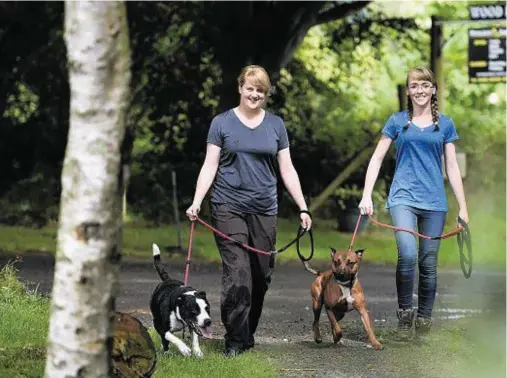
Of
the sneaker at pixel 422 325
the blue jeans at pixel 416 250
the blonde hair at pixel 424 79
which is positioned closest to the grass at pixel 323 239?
the sneaker at pixel 422 325

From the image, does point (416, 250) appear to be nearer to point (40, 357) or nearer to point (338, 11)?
point (40, 357)

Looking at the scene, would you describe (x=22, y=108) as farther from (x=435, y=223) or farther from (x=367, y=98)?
(x=435, y=223)

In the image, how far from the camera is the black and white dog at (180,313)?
774cm

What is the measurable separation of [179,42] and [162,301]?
18.2 meters

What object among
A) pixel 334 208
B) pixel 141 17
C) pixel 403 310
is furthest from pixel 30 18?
pixel 403 310

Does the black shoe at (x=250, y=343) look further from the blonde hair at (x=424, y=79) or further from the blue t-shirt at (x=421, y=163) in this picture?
the blonde hair at (x=424, y=79)

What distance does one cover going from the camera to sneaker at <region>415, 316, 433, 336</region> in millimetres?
9312

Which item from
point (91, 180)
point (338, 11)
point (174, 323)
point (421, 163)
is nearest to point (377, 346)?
point (421, 163)

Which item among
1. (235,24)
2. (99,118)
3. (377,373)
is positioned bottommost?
(377,373)

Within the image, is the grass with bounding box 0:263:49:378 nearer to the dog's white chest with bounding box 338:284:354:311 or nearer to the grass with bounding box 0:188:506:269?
the dog's white chest with bounding box 338:284:354:311

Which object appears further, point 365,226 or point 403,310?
point 365,226

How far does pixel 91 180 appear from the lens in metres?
4.86

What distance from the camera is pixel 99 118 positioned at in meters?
4.86

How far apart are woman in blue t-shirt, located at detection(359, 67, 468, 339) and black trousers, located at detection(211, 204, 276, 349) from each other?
3.20 ft
